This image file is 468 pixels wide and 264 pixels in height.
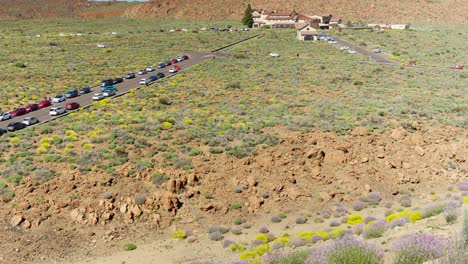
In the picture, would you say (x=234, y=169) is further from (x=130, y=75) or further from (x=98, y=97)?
(x=130, y=75)

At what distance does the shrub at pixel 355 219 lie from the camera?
2182 centimetres

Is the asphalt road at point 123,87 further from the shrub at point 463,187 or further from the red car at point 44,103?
the shrub at point 463,187

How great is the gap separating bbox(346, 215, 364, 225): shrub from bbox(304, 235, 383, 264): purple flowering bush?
8509 mm

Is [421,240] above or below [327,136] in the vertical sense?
above

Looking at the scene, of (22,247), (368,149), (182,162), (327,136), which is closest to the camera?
(22,247)

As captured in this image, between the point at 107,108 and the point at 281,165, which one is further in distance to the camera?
the point at 107,108

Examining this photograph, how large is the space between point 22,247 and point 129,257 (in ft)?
18.7

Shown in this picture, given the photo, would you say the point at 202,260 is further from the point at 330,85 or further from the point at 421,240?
the point at 330,85

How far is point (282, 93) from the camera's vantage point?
5025 cm

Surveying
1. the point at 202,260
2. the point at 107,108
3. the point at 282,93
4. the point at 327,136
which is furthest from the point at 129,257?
the point at 282,93

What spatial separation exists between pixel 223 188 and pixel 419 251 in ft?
52.1

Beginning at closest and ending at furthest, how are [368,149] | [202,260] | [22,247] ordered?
[202,260]
[22,247]
[368,149]

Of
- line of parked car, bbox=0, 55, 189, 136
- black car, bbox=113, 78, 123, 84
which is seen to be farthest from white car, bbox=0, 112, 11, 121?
black car, bbox=113, 78, 123, 84

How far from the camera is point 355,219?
22.2 m
